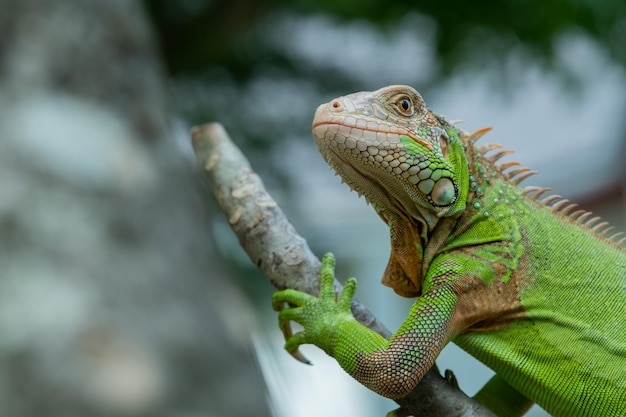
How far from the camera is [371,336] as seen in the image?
103 inches

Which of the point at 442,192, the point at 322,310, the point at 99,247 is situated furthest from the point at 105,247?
the point at 442,192

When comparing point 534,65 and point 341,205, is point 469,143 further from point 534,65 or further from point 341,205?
point 341,205

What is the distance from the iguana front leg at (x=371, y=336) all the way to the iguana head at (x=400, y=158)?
300 mm

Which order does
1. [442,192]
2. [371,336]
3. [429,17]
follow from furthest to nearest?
[429,17], [442,192], [371,336]

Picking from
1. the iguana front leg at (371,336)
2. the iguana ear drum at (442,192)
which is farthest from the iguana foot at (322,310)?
the iguana ear drum at (442,192)

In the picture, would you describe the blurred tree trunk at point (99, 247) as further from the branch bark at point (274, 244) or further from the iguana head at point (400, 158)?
the branch bark at point (274, 244)

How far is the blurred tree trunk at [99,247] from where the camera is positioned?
48.1 inches

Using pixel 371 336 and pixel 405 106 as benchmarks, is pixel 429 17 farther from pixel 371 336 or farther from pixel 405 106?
pixel 371 336

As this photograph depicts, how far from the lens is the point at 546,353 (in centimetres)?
273

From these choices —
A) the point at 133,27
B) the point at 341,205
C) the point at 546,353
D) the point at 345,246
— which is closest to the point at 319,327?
the point at 546,353

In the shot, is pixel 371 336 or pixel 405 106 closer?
pixel 371 336

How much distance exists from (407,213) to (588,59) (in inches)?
314

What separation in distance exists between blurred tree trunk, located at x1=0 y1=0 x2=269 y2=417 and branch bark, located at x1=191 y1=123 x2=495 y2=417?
1.10 metres

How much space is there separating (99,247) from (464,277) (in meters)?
1.64
